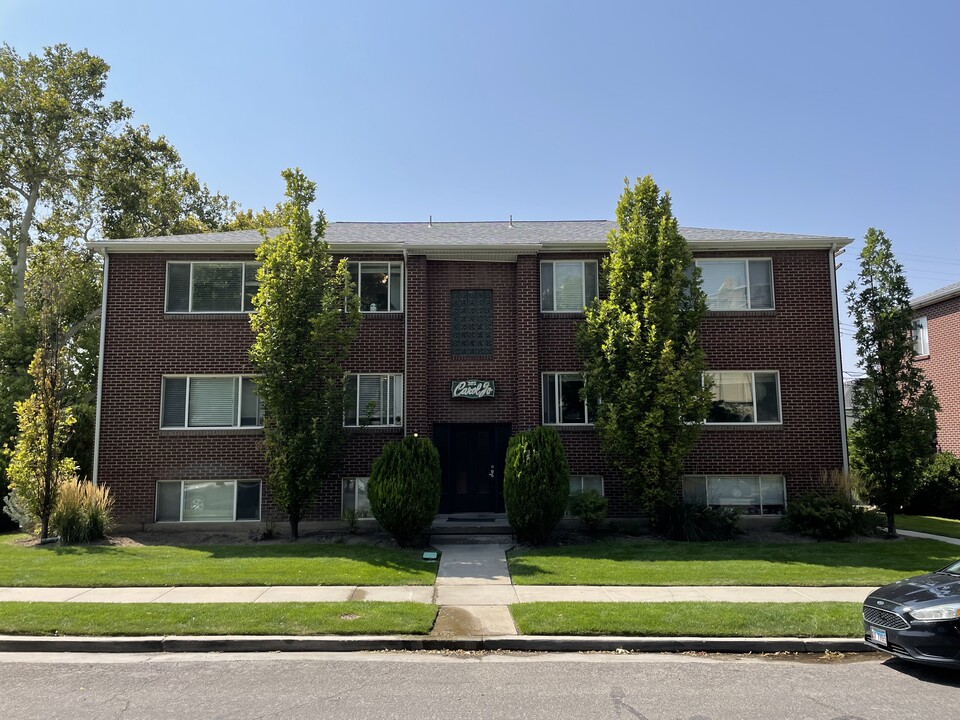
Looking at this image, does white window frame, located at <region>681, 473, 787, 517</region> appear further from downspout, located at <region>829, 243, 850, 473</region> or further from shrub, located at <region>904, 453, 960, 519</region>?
shrub, located at <region>904, 453, 960, 519</region>

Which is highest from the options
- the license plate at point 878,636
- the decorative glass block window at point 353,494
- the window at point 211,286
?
the window at point 211,286

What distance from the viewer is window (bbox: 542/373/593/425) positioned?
15.9m

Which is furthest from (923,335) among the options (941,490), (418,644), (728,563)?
(418,644)

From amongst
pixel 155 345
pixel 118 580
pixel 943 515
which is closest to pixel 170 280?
pixel 155 345

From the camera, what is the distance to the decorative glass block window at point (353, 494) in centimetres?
1538

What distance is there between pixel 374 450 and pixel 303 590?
6108 mm

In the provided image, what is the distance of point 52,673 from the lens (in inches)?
254

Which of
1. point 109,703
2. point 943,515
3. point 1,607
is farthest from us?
point 943,515

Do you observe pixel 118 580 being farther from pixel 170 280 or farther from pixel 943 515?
pixel 943 515

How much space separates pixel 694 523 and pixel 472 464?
5152 mm

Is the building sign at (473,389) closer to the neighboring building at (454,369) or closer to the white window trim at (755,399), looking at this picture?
the neighboring building at (454,369)

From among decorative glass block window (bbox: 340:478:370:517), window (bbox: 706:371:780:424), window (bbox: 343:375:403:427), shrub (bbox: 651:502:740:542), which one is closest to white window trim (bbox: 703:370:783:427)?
window (bbox: 706:371:780:424)

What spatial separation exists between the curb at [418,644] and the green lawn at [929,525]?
34.1 ft

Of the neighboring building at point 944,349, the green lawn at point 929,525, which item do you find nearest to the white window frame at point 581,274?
the green lawn at point 929,525
